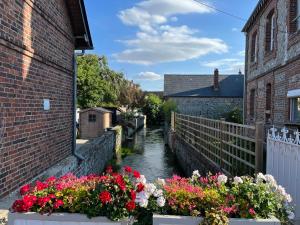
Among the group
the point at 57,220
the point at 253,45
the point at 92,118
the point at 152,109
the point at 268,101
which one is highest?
the point at 253,45

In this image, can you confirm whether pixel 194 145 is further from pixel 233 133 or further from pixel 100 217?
pixel 100 217

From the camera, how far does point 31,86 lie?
21.0 feet

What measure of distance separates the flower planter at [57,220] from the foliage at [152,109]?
47031mm

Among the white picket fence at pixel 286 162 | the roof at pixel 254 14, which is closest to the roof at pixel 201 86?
the roof at pixel 254 14

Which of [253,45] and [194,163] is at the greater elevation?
[253,45]

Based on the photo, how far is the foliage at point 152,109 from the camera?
50.6 metres

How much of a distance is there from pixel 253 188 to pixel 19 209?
236cm

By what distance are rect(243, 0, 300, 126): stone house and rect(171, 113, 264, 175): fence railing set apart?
7.05 ft

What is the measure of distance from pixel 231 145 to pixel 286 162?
3.63 meters

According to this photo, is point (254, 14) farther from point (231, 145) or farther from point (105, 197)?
point (105, 197)

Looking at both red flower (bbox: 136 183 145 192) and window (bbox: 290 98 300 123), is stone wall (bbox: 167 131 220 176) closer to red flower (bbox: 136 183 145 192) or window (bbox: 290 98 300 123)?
window (bbox: 290 98 300 123)

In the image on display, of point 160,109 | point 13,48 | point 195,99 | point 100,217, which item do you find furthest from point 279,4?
point 160,109

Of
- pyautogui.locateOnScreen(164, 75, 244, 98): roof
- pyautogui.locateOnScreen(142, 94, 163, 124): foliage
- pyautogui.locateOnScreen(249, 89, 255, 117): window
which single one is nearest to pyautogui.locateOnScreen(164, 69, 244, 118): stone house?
pyautogui.locateOnScreen(164, 75, 244, 98): roof

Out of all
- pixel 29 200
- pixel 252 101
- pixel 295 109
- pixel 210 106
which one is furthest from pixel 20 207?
pixel 210 106
